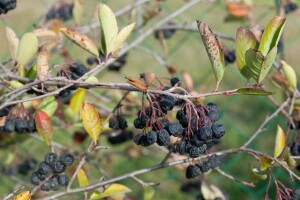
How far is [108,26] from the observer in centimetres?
108

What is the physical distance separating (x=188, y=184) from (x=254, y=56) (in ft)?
4.03

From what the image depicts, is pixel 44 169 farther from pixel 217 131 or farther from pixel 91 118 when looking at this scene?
pixel 217 131

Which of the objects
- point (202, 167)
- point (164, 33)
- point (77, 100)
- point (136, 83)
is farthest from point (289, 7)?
point (136, 83)

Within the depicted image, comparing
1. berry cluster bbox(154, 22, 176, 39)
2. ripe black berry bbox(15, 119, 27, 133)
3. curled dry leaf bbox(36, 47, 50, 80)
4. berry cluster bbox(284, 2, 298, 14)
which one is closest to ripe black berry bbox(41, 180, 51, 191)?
ripe black berry bbox(15, 119, 27, 133)

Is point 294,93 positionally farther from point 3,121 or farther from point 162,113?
point 3,121

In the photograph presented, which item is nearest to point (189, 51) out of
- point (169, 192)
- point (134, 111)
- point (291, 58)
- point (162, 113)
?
point (291, 58)

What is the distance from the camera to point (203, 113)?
100cm

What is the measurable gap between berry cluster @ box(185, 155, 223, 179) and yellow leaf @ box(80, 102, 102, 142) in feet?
0.63

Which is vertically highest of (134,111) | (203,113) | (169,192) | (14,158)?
(203,113)

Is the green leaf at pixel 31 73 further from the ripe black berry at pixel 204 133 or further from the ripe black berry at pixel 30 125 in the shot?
the ripe black berry at pixel 204 133

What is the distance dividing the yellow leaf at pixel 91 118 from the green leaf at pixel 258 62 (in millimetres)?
336

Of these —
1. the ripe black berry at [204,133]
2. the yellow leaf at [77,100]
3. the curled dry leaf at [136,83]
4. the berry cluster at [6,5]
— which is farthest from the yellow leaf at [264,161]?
the berry cluster at [6,5]

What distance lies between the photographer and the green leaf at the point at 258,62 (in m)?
0.92

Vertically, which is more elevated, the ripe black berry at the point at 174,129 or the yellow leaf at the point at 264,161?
the ripe black berry at the point at 174,129
